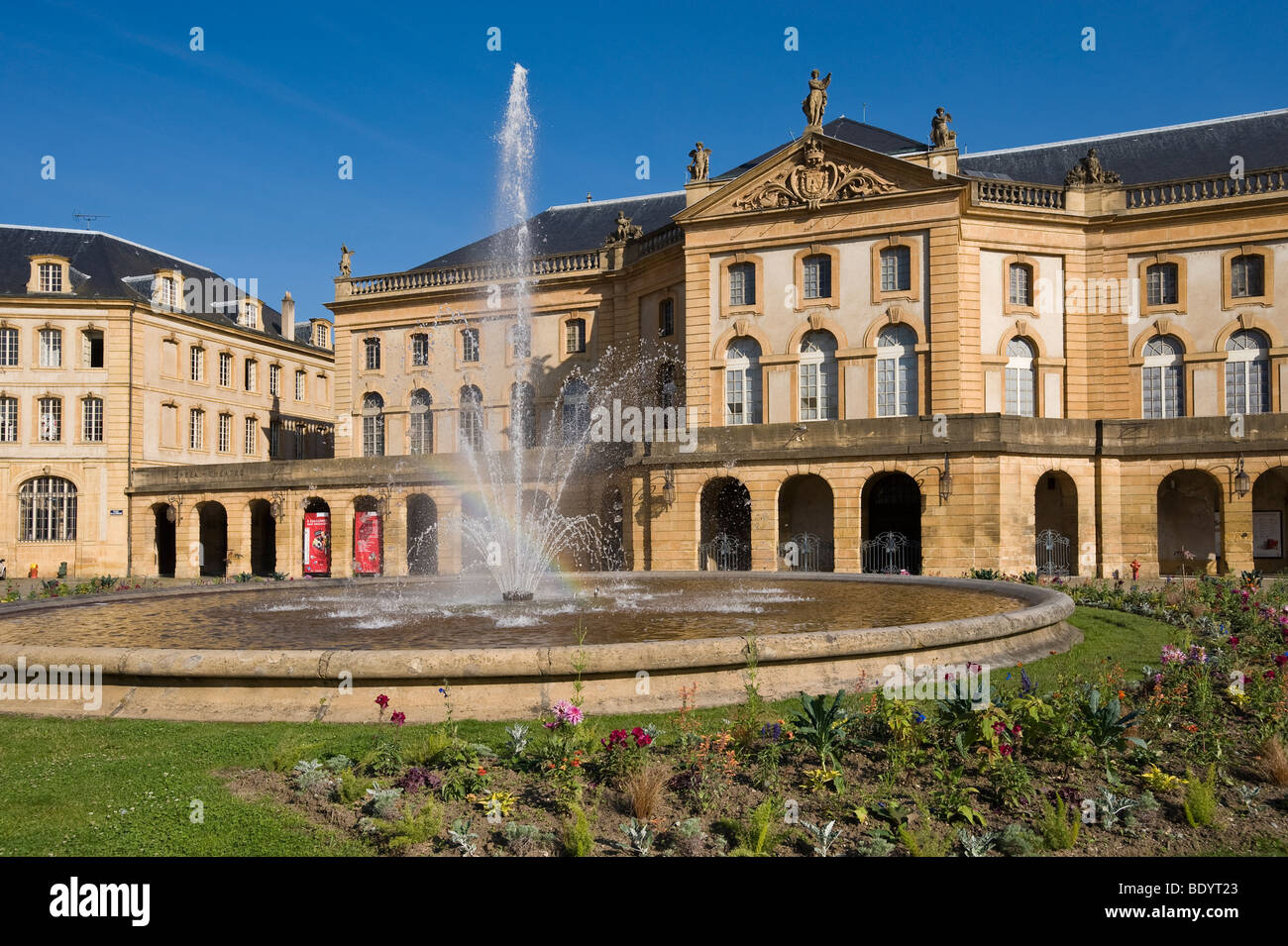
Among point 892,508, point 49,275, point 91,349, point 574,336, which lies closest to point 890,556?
point 892,508

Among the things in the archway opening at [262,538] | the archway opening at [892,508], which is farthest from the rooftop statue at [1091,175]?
the archway opening at [262,538]

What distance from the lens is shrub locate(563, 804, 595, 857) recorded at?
524 centimetres

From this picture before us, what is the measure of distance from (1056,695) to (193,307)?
166 ft

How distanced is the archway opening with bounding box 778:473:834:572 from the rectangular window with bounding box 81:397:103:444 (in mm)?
32457

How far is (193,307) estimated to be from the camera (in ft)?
160

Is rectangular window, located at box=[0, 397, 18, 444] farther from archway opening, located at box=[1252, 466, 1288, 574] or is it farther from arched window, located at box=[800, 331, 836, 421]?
archway opening, located at box=[1252, 466, 1288, 574]

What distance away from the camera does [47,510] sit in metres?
42.8

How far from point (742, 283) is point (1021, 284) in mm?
10102

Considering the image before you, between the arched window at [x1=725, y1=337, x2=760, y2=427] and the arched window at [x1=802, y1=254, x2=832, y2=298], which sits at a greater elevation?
the arched window at [x1=802, y1=254, x2=832, y2=298]

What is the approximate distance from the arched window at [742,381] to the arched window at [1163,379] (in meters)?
14.0

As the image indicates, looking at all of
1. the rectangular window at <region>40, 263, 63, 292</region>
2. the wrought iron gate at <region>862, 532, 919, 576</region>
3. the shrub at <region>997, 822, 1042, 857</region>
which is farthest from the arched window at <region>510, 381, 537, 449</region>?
the shrub at <region>997, 822, 1042, 857</region>

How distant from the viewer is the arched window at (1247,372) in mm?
31828

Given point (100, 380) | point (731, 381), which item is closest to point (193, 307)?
point (100, 380)

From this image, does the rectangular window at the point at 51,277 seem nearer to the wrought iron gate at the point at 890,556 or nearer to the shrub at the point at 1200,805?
the wrought iron gate at the point at 890,556
